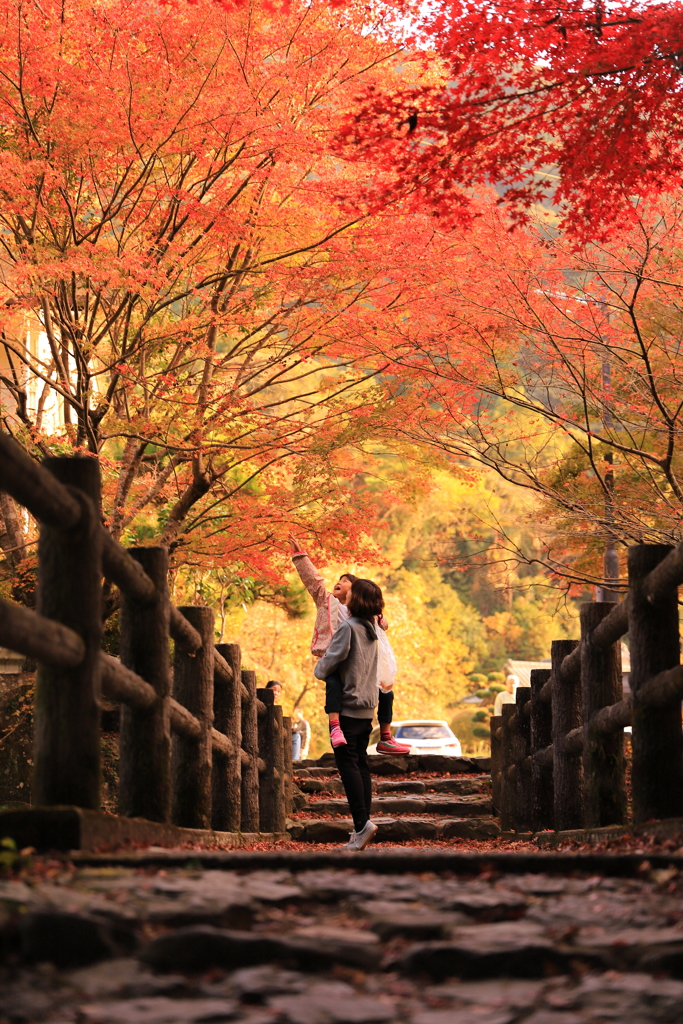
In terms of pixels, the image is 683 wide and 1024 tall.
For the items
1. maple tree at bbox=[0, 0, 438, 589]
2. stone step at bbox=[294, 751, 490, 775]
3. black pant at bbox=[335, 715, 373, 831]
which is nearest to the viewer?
black pant at bbox=[335, 715, 373, 831]

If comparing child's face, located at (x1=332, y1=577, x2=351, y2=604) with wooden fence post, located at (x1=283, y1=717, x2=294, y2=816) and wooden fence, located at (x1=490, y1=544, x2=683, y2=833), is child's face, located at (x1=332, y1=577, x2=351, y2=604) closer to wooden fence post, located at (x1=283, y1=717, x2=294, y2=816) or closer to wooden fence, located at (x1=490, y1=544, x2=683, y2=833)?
wooden fence, located at (x1=490, y1=544, x2=683, y2=833)

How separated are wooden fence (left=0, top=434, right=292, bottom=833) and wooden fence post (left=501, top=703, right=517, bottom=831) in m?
3.27

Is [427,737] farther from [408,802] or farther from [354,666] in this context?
[354,666]

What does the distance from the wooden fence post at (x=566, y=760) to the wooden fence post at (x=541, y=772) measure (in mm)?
1014

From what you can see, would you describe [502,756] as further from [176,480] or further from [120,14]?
[120,14]

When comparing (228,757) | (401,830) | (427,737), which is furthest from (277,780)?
(427,737)

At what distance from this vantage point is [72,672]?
11.9ft

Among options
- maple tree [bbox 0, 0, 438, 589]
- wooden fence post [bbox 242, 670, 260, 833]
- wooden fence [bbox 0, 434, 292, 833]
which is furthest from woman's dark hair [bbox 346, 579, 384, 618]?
maple tree [bbox 0, 0, 438, 589]

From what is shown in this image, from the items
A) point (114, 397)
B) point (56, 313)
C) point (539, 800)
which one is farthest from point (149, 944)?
point (114, 397)

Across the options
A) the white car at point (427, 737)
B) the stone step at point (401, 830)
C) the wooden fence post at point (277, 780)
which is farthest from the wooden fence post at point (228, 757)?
the white car at point (427, 737)

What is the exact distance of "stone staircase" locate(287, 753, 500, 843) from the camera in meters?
10.1

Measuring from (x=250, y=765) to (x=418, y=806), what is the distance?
357 centimetres

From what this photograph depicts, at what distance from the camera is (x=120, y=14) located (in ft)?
31.1

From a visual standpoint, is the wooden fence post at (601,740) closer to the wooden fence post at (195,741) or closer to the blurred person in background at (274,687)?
the wooden fence post at (195,741)
